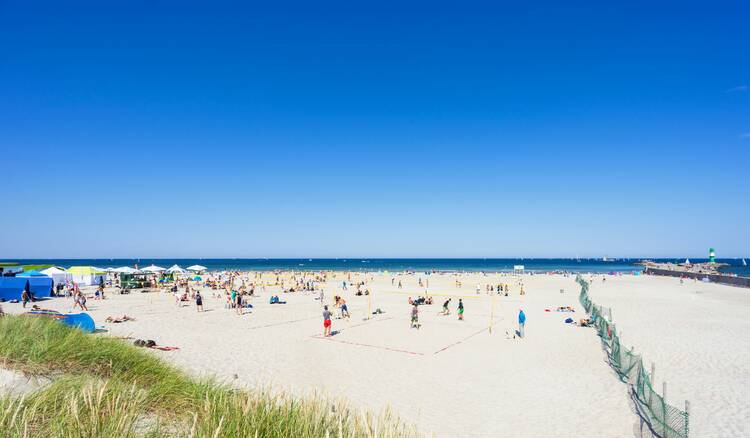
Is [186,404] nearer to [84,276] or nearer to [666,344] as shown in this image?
[666,344]

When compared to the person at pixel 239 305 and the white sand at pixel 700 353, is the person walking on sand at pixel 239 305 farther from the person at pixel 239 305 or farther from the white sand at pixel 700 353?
the white sand at pixel 700 353

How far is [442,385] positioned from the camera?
11633mm

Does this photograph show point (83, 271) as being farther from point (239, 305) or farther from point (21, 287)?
point (239, 305)

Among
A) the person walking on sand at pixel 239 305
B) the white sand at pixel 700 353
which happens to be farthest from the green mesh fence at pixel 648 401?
the person walking on sand at pixel 239 305

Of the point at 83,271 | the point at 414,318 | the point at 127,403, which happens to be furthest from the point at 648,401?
the point at 83,271

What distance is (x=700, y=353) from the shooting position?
15969 mm

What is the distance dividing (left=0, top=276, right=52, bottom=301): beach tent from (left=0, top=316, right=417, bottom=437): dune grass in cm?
2628

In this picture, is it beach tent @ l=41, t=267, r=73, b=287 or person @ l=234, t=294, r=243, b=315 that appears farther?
beach tent @ l=41, t=267, r=73, b=287

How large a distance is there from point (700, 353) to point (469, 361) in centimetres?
962

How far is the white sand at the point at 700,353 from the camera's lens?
32.6 ft

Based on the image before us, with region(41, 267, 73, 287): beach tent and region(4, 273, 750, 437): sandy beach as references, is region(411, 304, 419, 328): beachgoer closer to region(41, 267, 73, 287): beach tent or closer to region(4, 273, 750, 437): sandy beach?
region(4, 273, 750, 437): sandy beach

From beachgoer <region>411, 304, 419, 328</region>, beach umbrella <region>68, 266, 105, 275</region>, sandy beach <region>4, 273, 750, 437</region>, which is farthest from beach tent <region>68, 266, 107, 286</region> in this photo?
beachgoer <region>411, 304, 419, 328</region>

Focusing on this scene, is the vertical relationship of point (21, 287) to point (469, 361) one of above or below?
above

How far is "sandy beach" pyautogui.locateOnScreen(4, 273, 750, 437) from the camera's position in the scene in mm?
9578
